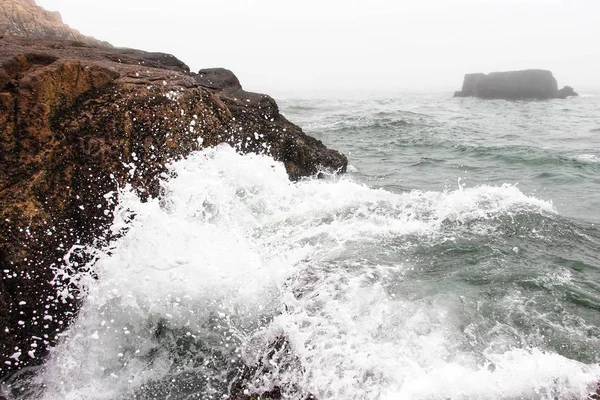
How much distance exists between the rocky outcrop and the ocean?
207mm

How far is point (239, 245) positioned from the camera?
5.23m

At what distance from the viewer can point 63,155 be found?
441cm

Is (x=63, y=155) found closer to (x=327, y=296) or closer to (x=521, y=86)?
(x=327, y=296)

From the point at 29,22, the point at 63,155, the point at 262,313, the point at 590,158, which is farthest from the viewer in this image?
the point at 29,22

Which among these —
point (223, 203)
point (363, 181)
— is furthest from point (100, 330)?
point (363, 181)

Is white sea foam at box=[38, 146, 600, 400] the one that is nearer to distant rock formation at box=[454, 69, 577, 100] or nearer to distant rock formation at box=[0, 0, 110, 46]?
distant rock formation at box=[0, 0, 110, 46]

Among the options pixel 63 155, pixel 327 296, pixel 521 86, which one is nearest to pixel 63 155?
pixel 63 155

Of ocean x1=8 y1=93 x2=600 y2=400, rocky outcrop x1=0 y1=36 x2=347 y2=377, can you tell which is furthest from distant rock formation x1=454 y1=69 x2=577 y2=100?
rocky outcrop x1=0 y1=36 x2=347 y2=377

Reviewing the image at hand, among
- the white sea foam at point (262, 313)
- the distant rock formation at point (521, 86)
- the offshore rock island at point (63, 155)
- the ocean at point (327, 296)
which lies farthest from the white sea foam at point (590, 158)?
the distant rock formation at point (521, 86)

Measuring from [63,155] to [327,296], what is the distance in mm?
3299

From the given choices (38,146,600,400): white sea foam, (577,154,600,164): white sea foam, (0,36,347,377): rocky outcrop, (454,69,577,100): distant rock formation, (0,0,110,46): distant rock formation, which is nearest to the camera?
(38,146,600,400): white sea foam

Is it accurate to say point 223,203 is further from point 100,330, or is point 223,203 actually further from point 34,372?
point 34,372

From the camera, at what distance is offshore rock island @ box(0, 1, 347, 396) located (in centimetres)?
381

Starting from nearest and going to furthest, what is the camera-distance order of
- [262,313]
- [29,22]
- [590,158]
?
[262,313] → [590,158] → [29,22]
